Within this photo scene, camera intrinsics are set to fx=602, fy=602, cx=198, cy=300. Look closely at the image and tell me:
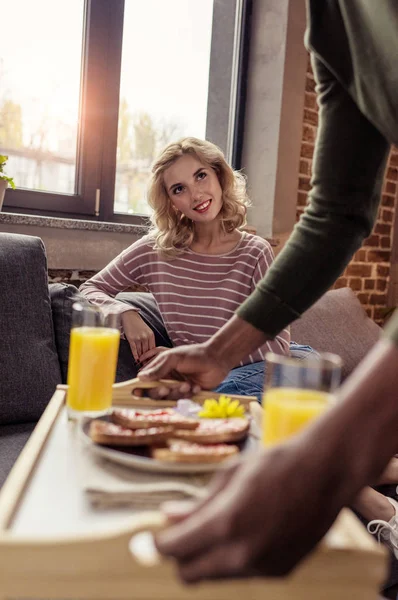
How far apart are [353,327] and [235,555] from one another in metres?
2.58

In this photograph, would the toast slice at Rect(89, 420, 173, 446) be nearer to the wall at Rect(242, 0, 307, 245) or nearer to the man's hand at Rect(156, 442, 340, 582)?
Result: the man's hand at Rect(156, 442, 340, 582)

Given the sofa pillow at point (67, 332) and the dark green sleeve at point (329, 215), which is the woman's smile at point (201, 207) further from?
the dark green sleeve at point (329, 215)

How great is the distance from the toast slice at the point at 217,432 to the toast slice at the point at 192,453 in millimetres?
22

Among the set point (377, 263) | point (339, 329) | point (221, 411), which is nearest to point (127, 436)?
point (221, 411)

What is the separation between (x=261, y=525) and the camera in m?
0.43

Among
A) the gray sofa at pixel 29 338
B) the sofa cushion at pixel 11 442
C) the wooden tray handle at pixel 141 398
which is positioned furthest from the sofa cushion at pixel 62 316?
the wooden tray handle at pixel 141 398

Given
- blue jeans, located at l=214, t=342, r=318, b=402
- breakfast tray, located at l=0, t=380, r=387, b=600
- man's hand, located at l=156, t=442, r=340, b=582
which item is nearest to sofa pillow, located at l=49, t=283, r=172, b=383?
blue jeans, located at l=214, t=342, r=318, b=402

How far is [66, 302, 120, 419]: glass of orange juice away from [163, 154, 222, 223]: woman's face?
1253mm

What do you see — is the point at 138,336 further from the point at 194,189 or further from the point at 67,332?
the point at 194,189

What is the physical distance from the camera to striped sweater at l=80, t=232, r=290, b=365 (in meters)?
2.16

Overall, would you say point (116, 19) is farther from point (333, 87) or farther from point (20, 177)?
point (333, 87)

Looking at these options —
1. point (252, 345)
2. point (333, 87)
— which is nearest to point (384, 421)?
point (252, 345)

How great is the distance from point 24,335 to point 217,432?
4.04ft

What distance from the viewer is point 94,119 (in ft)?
9.37
